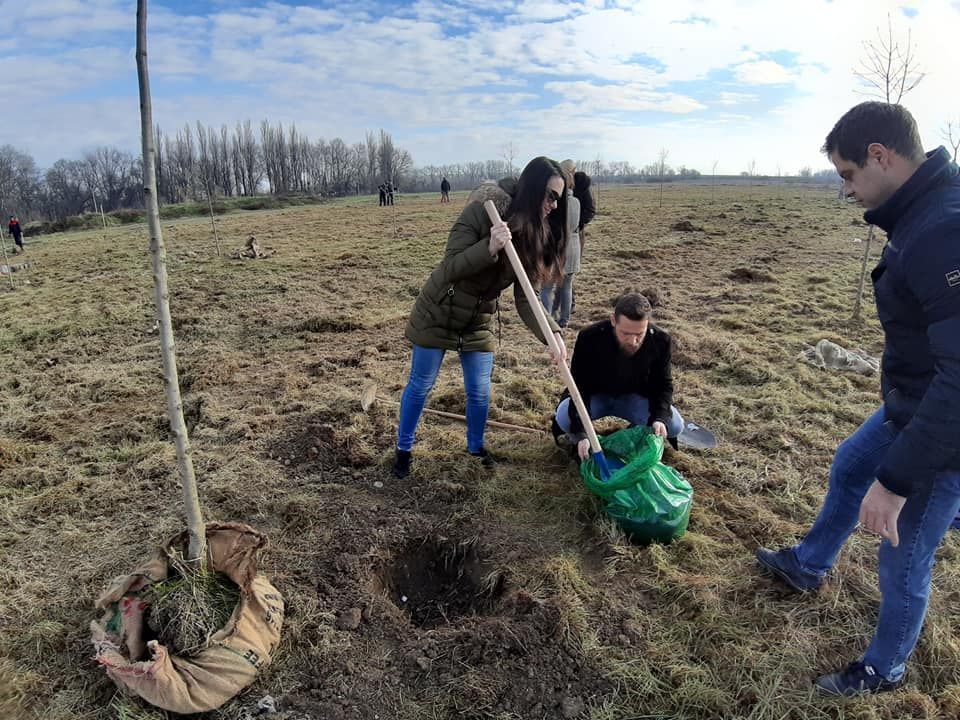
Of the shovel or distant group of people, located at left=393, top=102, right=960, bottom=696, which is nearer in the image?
distant group of people, located at left=393, top=102, right=960, bottom=696

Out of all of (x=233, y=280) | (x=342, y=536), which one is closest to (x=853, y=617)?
(x=342, y=536)

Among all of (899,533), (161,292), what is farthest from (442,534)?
(899,533)

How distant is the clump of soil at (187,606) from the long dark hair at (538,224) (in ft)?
6.48

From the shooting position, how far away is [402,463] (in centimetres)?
352

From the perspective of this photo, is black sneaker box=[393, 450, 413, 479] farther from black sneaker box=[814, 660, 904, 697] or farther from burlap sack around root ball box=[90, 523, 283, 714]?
black sneaker box=[814, 660, 904, 697]

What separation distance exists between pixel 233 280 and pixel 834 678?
10051 millimetres

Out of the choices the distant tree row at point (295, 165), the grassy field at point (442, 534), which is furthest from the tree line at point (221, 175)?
the grassy field at point (442, 534)

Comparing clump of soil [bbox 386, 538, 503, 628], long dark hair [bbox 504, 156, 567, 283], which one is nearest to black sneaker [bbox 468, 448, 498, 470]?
clump of soil [bbox 386, 538, 503, 628]

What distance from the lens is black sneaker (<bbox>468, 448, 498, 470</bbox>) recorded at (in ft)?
11.9

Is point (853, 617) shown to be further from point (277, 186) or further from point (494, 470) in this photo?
point (277, 186)

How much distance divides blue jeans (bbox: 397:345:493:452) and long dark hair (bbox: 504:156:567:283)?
62 cm

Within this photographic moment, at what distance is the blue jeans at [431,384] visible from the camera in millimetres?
3184

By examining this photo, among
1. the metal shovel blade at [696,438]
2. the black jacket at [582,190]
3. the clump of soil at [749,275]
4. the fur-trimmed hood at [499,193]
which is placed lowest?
the metal shovel blade at [696,438]

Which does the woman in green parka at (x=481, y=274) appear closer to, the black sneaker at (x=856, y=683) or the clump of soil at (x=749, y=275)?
the black sneaker at (x=856, y=683)
